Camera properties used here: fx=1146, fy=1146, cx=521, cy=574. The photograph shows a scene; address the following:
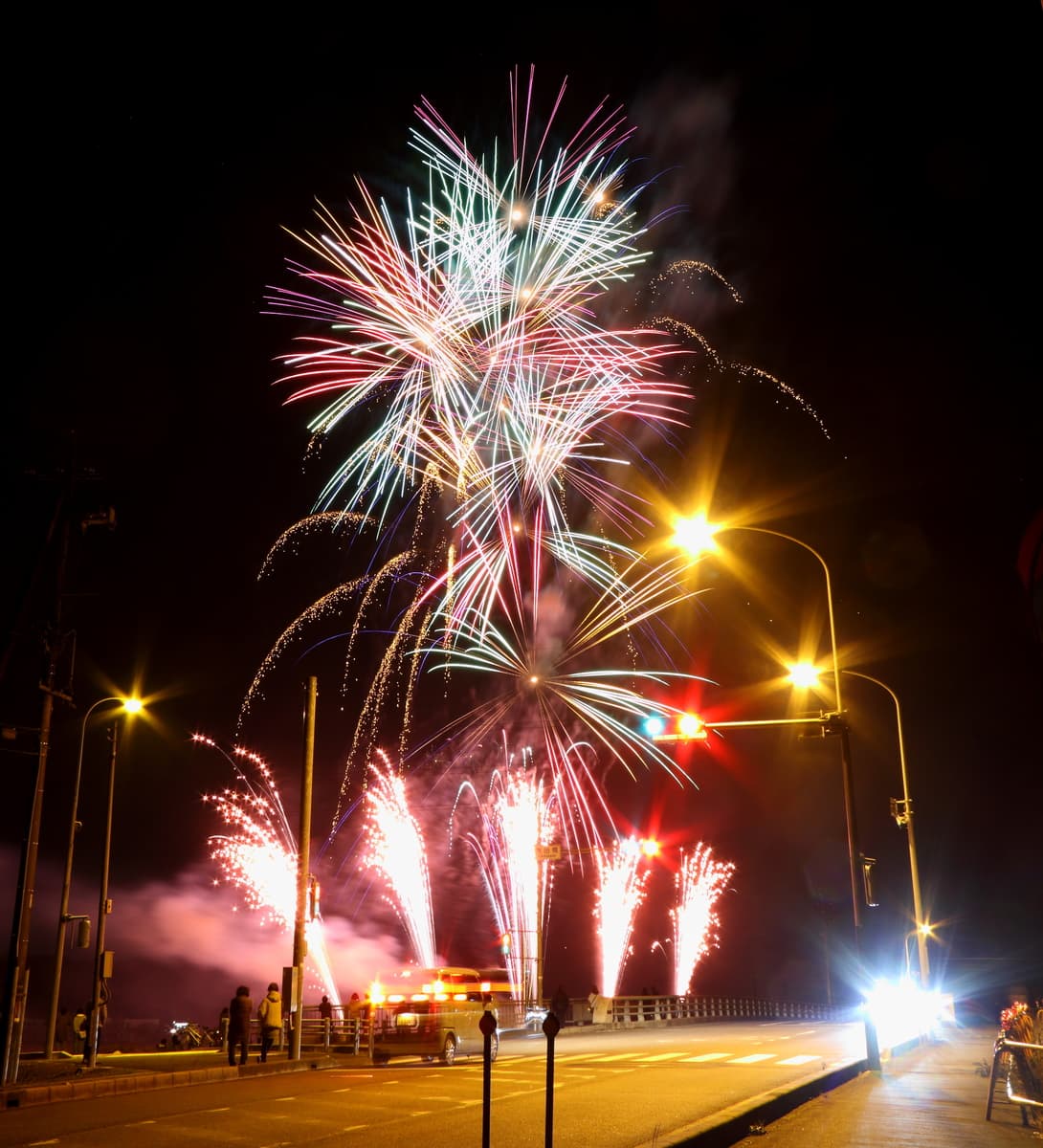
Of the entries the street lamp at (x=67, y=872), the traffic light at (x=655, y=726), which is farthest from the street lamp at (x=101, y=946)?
the traffic light at (x=655, y=726)

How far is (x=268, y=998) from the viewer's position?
22219 mm

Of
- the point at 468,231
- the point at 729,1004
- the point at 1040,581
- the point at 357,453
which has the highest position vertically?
the point at 468,231

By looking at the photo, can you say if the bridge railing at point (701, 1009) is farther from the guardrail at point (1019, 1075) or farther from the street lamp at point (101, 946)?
the guardrail at point (1019, 1075)

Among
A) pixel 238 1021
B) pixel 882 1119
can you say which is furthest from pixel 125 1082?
pixel 882 1119

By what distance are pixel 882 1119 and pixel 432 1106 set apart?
543cm

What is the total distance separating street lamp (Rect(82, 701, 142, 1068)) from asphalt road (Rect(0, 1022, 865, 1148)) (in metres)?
4.50

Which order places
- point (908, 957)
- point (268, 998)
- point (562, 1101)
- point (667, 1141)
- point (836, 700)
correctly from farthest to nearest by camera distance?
point (908, 957) < point (268, 998) < point (836, 700) < point (562, 1101) < point (667, 1141)

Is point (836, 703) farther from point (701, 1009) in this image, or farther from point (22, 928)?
point (701, 1009)

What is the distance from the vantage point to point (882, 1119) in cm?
1223

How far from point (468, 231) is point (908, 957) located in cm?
2823

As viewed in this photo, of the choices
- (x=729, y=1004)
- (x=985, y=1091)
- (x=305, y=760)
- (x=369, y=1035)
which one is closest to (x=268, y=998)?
(x=369, y=1035)

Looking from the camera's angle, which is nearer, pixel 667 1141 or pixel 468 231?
pixel 667 1141

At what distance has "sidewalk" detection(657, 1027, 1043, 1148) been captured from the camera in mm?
10570

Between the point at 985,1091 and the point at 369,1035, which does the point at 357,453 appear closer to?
the point at 369,1035
